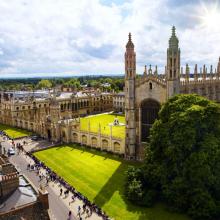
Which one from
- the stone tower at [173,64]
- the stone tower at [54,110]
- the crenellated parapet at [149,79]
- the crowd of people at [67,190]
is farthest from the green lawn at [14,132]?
the stone tower at [173,64]

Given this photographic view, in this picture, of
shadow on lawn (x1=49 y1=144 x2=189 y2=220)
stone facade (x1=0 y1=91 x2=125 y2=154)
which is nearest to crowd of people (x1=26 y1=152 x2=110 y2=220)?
shadow on lawn (x1=49 y1=144 x2=189 y2=220)

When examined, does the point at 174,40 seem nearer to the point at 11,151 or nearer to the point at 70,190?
the point at 70,190

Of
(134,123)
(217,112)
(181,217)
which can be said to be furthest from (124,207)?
(134,123)

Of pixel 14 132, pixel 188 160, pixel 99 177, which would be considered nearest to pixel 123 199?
pixel 99 177

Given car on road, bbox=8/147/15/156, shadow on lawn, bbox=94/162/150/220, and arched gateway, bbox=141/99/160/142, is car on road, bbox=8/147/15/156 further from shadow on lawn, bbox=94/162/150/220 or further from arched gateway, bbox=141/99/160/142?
arched gateway, bbox=141/99/160/142

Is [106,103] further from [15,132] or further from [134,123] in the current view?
[134,123]

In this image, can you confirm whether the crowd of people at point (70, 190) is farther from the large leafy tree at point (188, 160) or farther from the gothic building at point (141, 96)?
the gothic building at point (141, 96)
